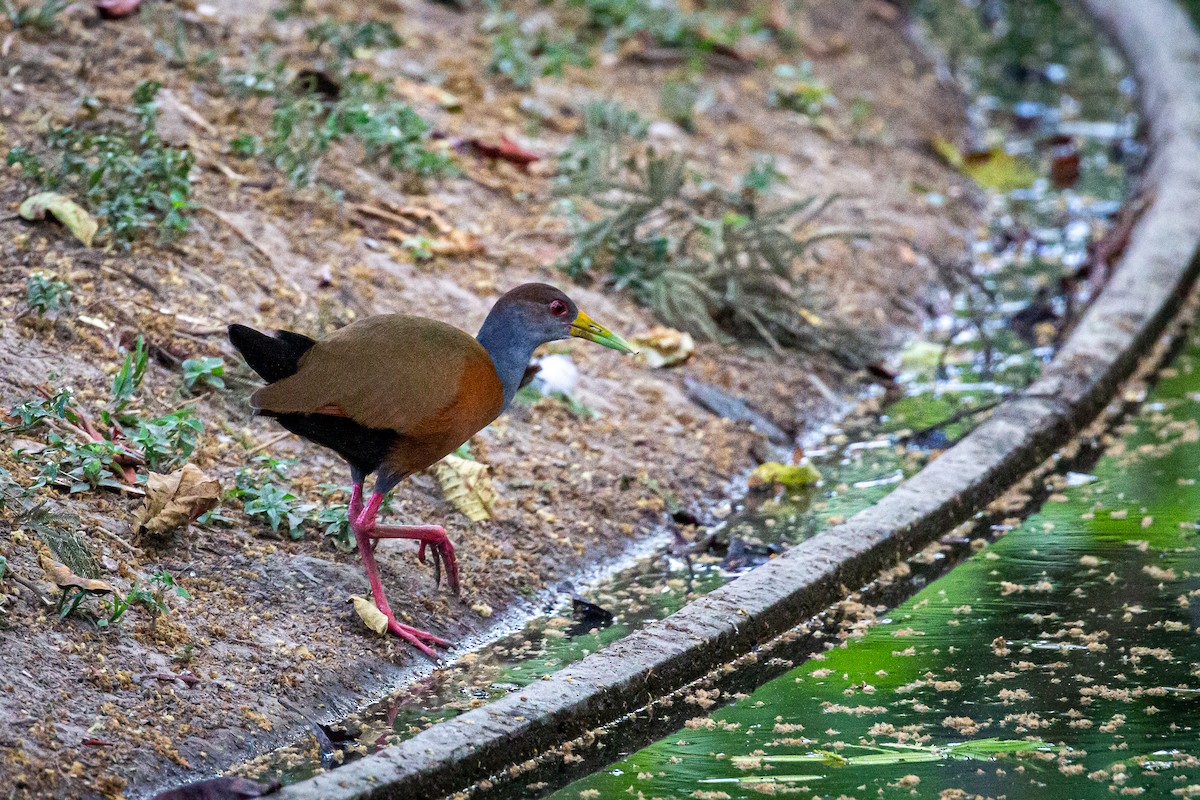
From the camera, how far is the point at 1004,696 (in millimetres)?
4051

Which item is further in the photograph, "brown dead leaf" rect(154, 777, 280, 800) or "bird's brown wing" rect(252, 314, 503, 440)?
"bird's brown wing" rect(252, 314, 503, 440)

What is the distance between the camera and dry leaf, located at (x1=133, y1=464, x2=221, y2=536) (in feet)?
13.9

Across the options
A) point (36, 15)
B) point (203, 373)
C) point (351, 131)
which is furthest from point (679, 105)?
point (203, 373)

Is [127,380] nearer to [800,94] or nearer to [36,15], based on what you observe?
[36,15]

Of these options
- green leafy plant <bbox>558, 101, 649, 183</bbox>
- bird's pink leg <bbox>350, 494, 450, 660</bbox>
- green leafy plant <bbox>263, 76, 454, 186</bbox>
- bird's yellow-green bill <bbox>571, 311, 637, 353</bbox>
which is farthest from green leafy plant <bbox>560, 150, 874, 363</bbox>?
bird's pink leg <bbox>350, 494, 450, 660</bbox>

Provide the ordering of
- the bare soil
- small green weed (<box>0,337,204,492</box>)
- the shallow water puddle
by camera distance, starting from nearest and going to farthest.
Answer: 1. the bare soil
2. the shallow water puddle
3. small green weed (<box>0,337,204,492</box>)

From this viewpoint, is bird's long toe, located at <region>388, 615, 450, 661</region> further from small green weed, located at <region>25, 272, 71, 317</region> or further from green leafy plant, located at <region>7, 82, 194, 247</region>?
green leafy plant, located at <region>7, 82, 194, 247</region>

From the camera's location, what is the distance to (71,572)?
3895 millimetres

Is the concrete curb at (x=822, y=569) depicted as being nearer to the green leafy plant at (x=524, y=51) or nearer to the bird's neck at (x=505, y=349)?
the bird's neck at (x=505, y=349)

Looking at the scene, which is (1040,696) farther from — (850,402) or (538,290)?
(850,402)

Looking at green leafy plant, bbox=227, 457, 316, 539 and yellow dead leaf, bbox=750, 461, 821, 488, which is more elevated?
yellow dead leaf, bbox=750, 461, 821, 488

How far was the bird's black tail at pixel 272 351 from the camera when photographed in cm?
417

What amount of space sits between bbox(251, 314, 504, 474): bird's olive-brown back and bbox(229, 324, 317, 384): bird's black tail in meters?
0.04

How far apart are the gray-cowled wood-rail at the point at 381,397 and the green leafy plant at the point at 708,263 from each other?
7.50 feet
